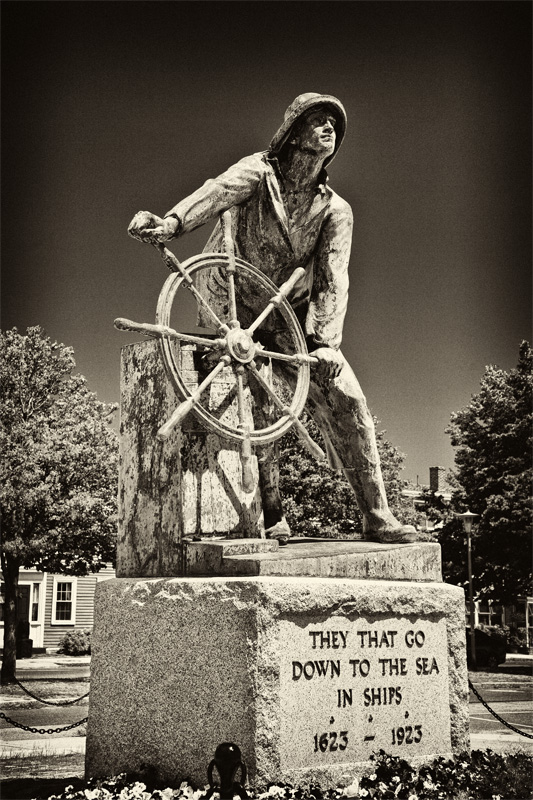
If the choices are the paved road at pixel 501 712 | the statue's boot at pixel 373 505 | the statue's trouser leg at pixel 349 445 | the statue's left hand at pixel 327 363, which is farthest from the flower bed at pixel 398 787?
the paved road at pixel 501 712

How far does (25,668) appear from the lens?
2644 centimetres

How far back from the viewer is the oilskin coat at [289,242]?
562 cm

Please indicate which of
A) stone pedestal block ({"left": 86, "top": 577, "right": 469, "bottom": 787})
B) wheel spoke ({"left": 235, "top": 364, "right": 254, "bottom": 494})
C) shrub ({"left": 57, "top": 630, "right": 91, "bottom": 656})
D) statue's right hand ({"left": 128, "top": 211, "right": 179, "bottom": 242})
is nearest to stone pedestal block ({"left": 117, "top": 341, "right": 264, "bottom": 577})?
wheel spoke ({"left": 235, "top": 364, "right": 254, "bottom": 494})

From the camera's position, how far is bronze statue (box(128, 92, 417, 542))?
5594 mm

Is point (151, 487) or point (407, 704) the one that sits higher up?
point (151, 487)

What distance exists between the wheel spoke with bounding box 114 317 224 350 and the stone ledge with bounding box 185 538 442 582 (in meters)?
1.09

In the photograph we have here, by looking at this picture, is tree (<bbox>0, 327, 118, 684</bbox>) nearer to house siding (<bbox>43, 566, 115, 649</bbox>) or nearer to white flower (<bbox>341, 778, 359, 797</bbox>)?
white flower (<bbox>341, 778, 359, 797</bbox>)

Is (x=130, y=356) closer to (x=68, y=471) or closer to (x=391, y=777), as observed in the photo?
(x=391, y=777)

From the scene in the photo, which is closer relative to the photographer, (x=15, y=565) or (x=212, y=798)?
(x=212, y=798)

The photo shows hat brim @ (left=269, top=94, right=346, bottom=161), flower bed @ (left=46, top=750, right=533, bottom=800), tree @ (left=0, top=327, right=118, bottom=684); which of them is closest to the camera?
flower bed @ (left=46, top=750, right=533, bottom=800)

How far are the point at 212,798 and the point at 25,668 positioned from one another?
24.1 meters

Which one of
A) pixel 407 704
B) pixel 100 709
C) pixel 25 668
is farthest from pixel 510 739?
pixel 25 668

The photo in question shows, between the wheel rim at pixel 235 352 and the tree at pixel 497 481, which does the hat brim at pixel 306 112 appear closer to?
the wheel rim at pixel 235 352

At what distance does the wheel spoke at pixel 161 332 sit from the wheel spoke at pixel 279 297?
10.6 inches
